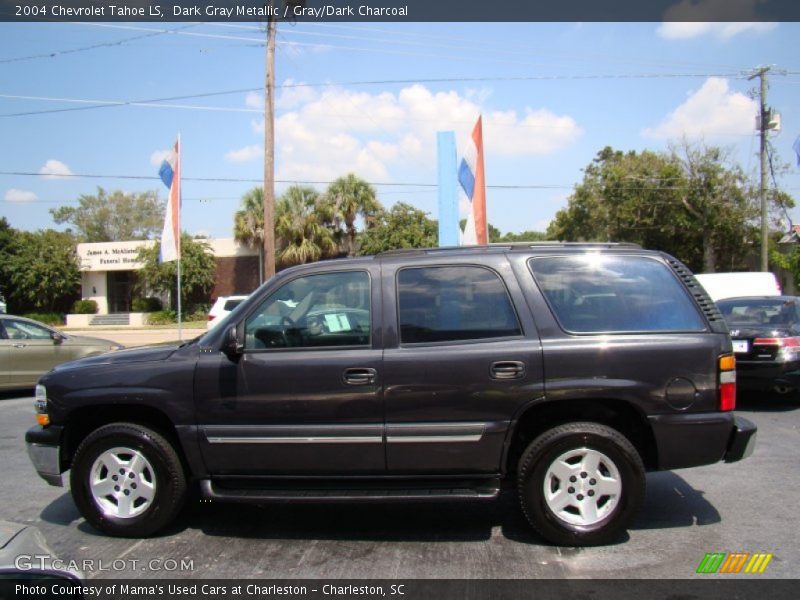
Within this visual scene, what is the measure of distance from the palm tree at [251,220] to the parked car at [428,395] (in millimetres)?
30147

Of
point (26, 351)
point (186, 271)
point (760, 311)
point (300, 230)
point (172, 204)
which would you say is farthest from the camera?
point (186, 271)

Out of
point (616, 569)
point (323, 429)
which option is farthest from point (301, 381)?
point (616, 569)

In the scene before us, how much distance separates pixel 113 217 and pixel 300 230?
47.2 metres

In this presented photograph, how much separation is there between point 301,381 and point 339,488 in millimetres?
759

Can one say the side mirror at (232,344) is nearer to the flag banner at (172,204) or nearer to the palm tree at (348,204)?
the flag banner at (172,204)

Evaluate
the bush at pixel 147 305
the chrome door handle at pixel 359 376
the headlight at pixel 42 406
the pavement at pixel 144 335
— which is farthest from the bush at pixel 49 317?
the chrome door handle at pixel 359 376

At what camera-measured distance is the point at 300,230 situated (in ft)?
108

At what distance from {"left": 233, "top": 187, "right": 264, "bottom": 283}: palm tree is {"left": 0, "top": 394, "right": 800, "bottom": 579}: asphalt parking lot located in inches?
1163

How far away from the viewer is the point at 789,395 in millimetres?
9125

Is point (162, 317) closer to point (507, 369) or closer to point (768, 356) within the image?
point (768, 356)

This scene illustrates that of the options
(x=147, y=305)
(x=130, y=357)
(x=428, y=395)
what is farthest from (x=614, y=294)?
(x=147, y=305)

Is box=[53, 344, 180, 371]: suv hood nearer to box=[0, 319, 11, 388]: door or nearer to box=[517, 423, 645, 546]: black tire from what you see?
box=[517, 423, 645, 546]: black tire

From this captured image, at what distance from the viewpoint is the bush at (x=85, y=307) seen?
124ft

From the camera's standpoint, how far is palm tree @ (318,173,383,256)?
111 ft
